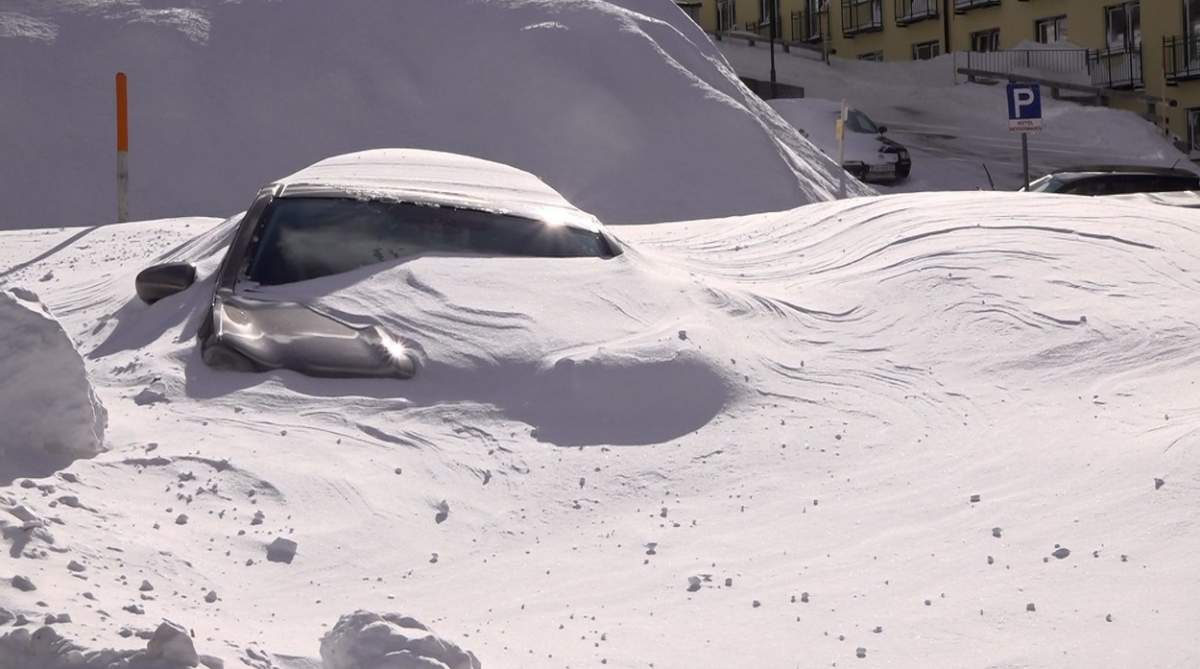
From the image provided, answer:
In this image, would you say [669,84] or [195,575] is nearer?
[195,575]

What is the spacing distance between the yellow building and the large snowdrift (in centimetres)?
2115

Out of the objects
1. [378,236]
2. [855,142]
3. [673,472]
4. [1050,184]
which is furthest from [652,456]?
[855,142]

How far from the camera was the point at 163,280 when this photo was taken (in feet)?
23.9

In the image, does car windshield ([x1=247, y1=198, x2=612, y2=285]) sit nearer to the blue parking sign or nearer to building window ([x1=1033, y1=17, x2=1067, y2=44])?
the blue parking sign

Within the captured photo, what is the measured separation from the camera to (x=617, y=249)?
769 cm

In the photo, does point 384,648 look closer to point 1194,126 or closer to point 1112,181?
point 1112,181

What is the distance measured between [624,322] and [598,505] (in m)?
1.58

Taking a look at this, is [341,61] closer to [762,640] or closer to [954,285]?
[954,285]

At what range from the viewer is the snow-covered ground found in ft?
108

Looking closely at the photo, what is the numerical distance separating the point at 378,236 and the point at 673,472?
211cm

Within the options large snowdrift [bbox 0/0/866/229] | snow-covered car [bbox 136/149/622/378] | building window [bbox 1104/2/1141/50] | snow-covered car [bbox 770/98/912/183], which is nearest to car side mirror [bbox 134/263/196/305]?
snow-covered car [bbox 136/149/622/378]

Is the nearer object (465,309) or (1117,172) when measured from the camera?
(465,309)

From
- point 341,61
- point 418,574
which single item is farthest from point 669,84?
point 418,574

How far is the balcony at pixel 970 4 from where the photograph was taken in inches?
1646
